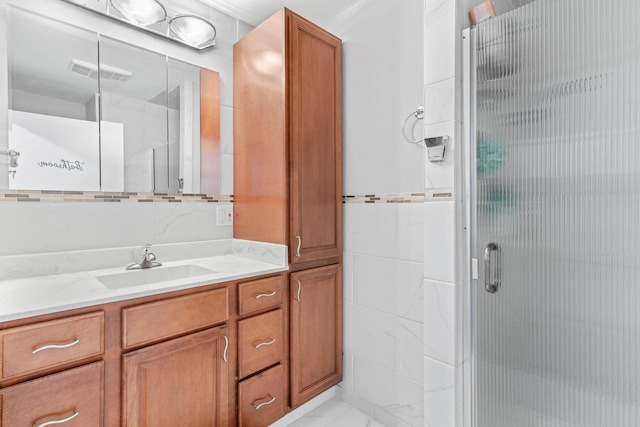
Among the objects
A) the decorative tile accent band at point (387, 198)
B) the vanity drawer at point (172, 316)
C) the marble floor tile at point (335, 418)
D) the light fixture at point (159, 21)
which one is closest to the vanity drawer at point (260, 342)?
the vanity drawer at point (172, 316)

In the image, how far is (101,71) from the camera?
5.43 feet

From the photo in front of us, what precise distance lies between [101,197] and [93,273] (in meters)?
0.39

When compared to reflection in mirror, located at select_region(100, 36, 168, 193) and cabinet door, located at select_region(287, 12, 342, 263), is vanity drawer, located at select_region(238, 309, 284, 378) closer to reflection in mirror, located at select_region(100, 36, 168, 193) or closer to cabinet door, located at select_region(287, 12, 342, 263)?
cabinet door, located at select_region(287, 12, 342, 263)

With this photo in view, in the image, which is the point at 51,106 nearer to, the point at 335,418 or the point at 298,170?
the point at 298,170

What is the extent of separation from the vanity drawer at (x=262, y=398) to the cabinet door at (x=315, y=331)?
95 millimetres

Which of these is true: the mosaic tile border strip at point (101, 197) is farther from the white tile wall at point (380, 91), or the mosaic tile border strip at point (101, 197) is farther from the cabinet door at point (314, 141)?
the white tile wall at point (380, 91)

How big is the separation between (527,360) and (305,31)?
1.96m

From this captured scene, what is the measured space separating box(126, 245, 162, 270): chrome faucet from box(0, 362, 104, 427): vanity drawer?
605 millimetres

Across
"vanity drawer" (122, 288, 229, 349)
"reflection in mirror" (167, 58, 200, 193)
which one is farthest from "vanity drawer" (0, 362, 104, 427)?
"reflection in mirror" (167, 58, 200, 193)

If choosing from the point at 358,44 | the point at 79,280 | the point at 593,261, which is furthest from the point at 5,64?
the point at 593,261

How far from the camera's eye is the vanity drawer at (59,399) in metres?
0.99

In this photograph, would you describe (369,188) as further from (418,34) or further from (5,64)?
(5,64)

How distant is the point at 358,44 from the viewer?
6.58ft

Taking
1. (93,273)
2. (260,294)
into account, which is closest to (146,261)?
(93,273)
